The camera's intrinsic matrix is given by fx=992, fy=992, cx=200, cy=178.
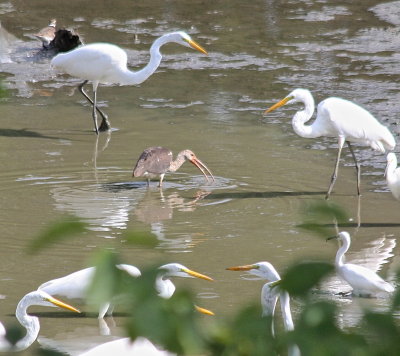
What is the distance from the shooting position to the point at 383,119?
33.9 feet

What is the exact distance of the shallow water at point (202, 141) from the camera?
643cm

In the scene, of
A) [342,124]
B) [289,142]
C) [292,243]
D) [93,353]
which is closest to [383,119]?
[289,142]

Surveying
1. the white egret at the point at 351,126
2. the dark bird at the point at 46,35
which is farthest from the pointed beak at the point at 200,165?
the dark bird at the point at 46,35

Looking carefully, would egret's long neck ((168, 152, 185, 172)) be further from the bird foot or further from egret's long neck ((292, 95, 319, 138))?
the bird foot

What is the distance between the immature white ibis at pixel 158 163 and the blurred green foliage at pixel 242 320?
712cm

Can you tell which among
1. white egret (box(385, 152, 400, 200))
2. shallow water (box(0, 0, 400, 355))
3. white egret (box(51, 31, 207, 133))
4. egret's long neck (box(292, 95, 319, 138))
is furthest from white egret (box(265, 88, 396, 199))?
white egret (box(51, 31, 207, 133))

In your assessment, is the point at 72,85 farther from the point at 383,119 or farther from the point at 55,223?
the point at 55,223

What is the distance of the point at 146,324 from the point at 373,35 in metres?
13.6

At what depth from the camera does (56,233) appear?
41.2 inches

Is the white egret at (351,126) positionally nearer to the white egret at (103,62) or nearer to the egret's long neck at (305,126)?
the egret's long neck at (305,126)

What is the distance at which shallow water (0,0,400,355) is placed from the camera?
6.43m

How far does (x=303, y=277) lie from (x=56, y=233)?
27 centimetres

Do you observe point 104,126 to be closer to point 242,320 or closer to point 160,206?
point 160,206

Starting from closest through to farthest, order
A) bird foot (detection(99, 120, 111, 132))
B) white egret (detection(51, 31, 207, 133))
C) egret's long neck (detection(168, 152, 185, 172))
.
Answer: egret's long neck (detection(168, 152, 185, 172)), bird foot (detection(99, 120, 111, 132)), white egret (detection(51, 31, 207, 133))
